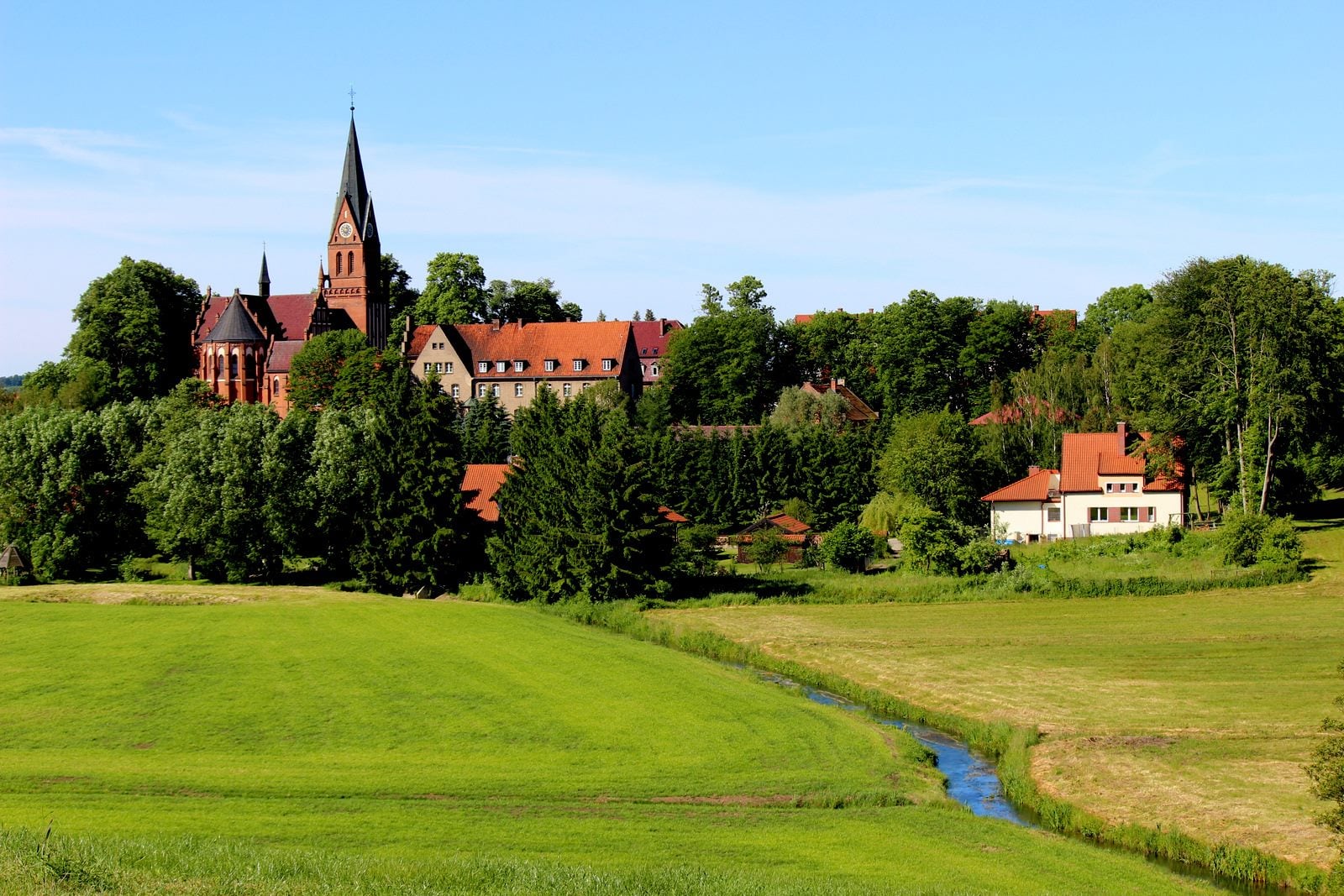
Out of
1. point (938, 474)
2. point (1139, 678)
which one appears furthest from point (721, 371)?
point (1139, 678)

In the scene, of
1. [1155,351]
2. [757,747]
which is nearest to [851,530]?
[1155,351]

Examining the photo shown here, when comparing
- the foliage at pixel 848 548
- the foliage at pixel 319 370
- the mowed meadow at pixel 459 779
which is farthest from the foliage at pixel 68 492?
the foliage at pixel 848 548

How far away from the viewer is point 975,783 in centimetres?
3206

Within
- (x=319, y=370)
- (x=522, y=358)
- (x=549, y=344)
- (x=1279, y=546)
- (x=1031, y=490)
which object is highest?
(x=549, y=344)

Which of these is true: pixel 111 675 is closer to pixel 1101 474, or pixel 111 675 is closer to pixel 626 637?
pixel 626 637

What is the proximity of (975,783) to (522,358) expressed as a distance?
90.0 m

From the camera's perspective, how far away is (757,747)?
33750 mm

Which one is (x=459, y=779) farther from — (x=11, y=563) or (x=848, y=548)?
(x=11, y=563)

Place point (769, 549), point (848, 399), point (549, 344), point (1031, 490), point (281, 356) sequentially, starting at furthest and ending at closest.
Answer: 1. point (281, 356)
2. point (549, 344)
3. point (848, 399)
4. point (1031, 490)
5. point (769, 549)

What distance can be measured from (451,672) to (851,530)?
29608 millimetres

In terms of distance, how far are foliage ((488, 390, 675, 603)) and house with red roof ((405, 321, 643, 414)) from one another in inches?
2092

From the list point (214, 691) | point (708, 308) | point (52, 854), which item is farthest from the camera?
point (708, 308)

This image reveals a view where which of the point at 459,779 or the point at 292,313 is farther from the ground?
the point at 292,313

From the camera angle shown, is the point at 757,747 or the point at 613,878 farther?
the point at 757,747
